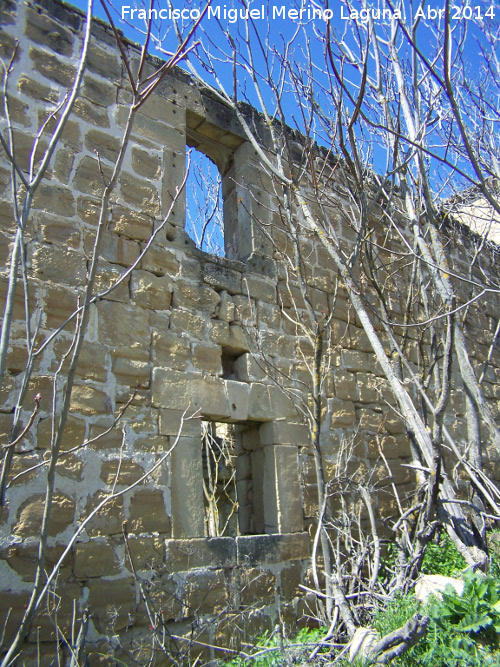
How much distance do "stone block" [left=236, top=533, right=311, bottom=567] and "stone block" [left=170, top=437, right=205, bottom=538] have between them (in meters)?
0.27

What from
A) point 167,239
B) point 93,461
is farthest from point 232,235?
point 93,461

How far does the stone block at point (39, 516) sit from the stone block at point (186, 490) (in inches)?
22.0

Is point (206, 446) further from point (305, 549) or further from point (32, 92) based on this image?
point (32, 92)

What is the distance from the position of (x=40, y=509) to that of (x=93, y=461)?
335 mm

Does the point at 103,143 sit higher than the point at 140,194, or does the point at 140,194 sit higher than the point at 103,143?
the point at 103,143

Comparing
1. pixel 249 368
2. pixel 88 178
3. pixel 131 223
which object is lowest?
pixel 249 368

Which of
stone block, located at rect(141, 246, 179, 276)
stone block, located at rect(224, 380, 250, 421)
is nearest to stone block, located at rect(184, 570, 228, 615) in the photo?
stone block, located at rect(224, 380, 250, 421)

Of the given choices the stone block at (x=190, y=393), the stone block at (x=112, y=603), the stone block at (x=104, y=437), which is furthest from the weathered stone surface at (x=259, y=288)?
the stone block at (x=112, y=603)

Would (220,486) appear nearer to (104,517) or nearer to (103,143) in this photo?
(104,517)

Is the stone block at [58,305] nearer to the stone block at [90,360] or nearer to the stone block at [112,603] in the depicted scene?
the stone block at [90,360]

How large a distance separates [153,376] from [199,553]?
3.17ft

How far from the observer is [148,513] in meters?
2.83

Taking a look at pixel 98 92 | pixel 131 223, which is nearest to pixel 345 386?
pixel 131 223

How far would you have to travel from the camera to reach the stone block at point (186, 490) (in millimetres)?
2928
